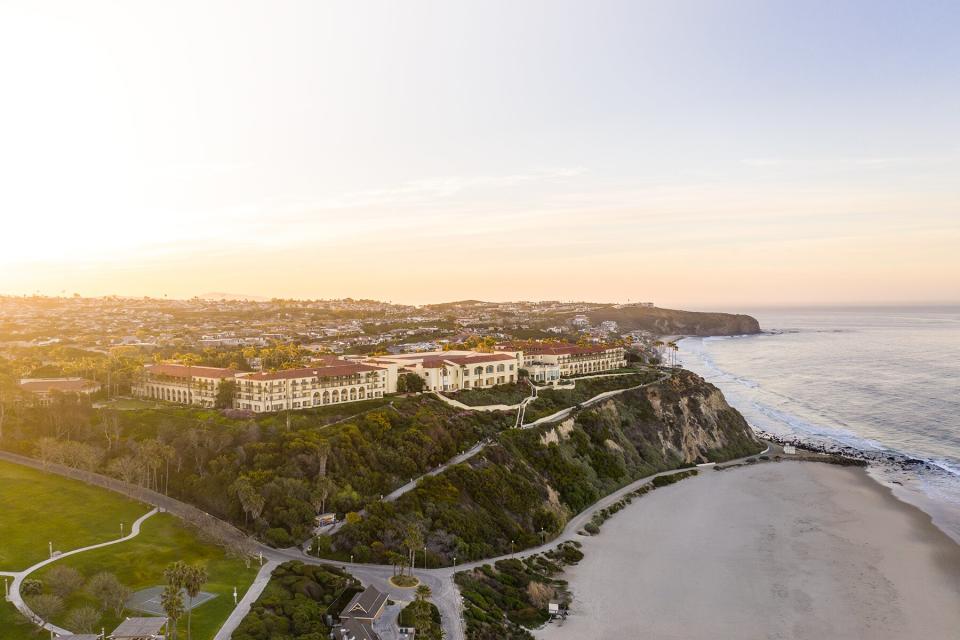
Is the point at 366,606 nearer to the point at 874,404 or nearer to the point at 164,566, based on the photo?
the point at 164,566

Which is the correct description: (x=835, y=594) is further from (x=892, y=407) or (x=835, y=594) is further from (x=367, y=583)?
(x=892, y=407)

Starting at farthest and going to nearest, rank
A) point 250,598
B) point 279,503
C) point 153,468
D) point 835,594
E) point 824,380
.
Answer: point 824,380, point 153,468, point 279,503, point 835,594, point 250,598

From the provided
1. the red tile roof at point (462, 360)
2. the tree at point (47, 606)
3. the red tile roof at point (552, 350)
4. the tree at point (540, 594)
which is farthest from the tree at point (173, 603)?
the red tile roof at point (552, 350)

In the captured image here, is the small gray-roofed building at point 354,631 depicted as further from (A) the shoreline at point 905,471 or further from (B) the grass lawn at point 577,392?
(A) the shoreline at point 905,471

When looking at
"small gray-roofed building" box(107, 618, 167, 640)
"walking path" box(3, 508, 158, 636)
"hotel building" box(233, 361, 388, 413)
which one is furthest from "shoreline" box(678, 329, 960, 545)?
"walking path" box(3, 508, 158, 636)

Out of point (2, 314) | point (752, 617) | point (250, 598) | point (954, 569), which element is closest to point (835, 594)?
point (752, 617)

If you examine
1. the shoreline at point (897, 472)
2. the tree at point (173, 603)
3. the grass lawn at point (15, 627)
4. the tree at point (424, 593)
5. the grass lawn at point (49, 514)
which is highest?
the tree at point (173, 603)
